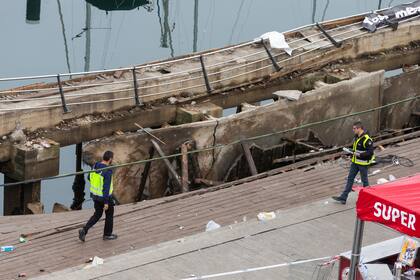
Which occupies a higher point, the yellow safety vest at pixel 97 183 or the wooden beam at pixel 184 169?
the yellow safety vest at pixel 97 183

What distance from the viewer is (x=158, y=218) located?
15719 mm

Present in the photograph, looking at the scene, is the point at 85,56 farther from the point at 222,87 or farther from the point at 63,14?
the point at 222,87

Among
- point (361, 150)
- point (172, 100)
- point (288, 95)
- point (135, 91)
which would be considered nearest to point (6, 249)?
point (361, 150)

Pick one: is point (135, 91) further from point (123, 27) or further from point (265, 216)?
point (123, 27)

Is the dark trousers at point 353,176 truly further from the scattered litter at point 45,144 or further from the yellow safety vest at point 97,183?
the scattered litter at point 45,144

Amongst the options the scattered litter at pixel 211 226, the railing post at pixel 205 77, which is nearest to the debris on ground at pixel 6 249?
the scattered litter at pixel 211 226

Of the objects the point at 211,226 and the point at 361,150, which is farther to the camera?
the point at 361,150

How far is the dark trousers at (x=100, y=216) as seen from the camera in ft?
46.9

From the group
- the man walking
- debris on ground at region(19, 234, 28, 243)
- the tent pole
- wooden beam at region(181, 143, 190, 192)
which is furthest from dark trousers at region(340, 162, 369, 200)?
debris on ground at region(19, 234, 28, 243)

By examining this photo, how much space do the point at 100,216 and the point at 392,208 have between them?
5185 mm

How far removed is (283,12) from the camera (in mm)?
36562

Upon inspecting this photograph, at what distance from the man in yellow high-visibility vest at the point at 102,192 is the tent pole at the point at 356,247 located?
4.10 meters

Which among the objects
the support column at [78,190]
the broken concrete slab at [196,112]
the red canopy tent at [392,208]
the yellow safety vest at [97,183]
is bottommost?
the support column at [78,190]

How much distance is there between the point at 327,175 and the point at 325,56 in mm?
7563
